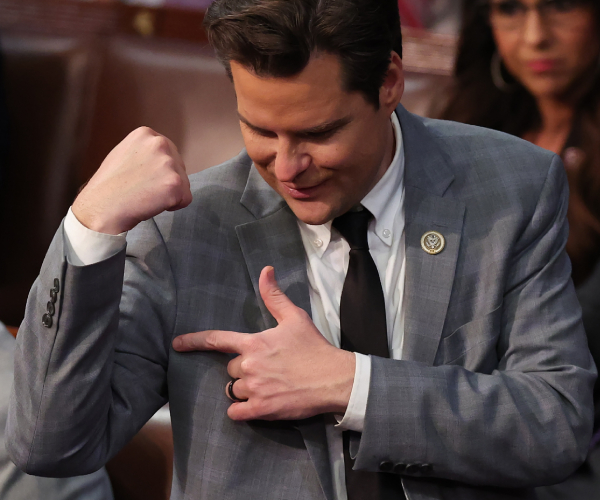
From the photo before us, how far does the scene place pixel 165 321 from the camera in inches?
38.7

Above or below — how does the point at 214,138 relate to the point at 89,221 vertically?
below

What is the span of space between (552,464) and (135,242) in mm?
609

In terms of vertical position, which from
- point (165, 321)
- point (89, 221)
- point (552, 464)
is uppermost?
point (89, 221)

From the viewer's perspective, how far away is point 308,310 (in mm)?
1015

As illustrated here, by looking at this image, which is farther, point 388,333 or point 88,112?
point 88,112

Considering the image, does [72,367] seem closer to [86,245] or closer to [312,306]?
[86,245]

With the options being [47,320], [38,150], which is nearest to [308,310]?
[47,320]

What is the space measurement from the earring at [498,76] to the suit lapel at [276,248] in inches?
39.7

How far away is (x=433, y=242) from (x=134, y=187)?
411mm

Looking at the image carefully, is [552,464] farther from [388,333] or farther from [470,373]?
[388,333]

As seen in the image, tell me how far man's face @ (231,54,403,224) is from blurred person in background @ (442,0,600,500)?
839 mm

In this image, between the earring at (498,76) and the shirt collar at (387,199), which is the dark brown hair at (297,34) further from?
the earring at (498,76)

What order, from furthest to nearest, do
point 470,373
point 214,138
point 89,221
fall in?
point 214,138
point 470,373
point 89,221

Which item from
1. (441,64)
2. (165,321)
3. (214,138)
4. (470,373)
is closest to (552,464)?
(470,373)
